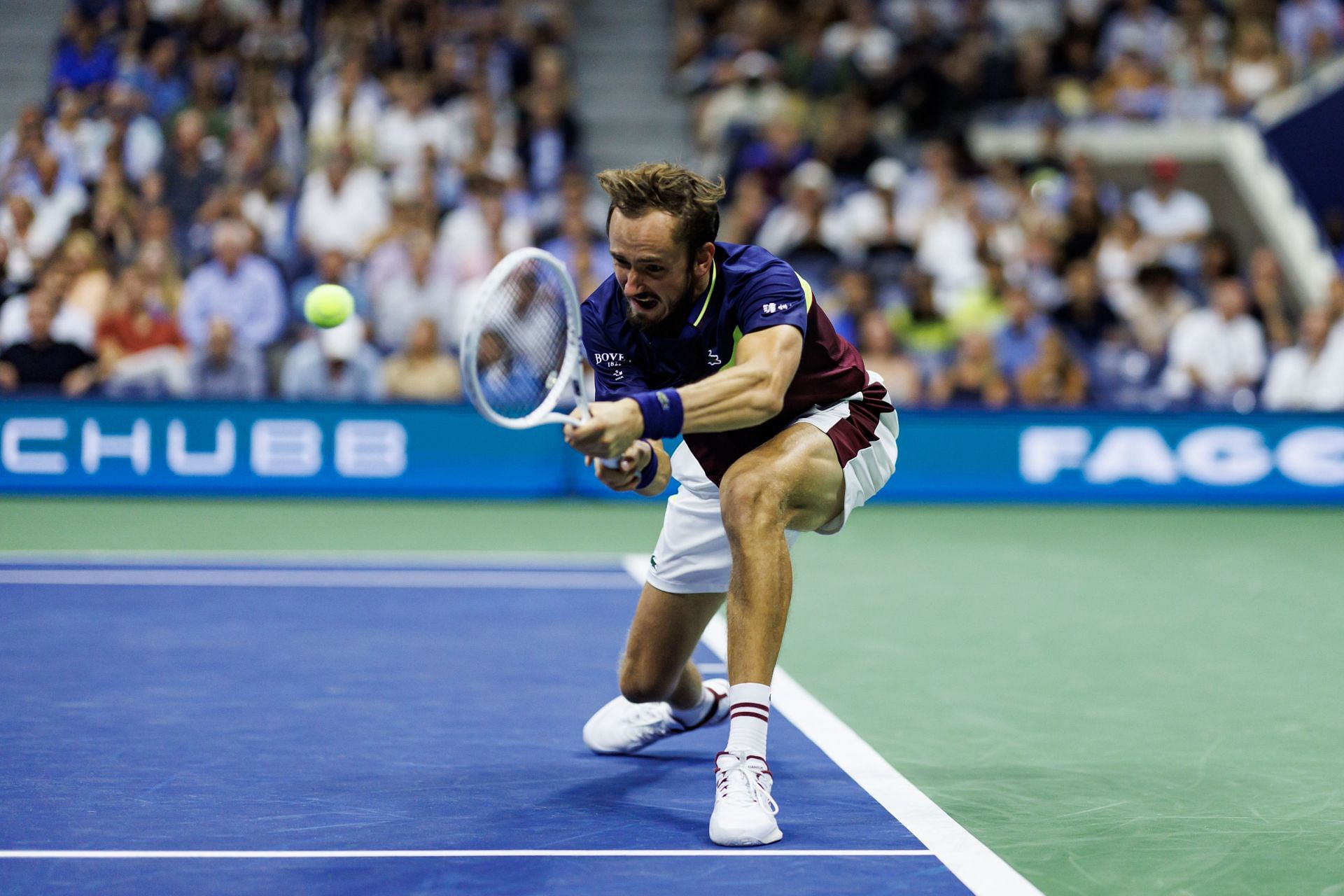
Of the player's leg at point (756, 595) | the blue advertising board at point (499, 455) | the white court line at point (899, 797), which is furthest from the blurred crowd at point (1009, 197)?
the player's leg at point (756, 595)

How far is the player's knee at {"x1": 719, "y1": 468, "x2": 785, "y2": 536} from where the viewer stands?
14.3 ft

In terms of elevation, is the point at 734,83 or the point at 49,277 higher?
the point at 734,83

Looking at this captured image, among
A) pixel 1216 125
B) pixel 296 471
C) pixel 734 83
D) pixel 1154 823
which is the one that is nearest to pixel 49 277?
pixel 296 471

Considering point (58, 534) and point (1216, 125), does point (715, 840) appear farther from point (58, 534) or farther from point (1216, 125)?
point (1216, 125)

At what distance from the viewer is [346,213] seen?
1437 centimetres

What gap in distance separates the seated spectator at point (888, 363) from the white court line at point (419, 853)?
8678 millimetres

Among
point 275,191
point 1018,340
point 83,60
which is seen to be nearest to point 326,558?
point 275,191

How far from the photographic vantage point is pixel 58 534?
33.0ft

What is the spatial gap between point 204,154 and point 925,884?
12598 mm

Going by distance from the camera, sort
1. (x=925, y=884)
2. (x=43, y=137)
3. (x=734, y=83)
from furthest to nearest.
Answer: (x=734, y=83) < (x=43, y=137) < (x=925, y=884)

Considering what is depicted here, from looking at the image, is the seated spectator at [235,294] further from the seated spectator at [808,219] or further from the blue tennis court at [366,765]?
the blue tennis court at [366,765]

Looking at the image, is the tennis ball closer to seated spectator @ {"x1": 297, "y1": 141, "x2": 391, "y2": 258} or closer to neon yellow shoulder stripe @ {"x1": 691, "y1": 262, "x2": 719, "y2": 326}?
neon yellow shoulder stripe @ {"x1": 691, "y1": 262, "x2": 719, "y2": 326}

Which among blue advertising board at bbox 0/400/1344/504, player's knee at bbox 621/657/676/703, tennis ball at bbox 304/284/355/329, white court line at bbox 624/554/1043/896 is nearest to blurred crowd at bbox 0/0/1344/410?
blue advertising board at bbox 0/400/1344/504

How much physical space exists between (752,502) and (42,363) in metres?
9.17
